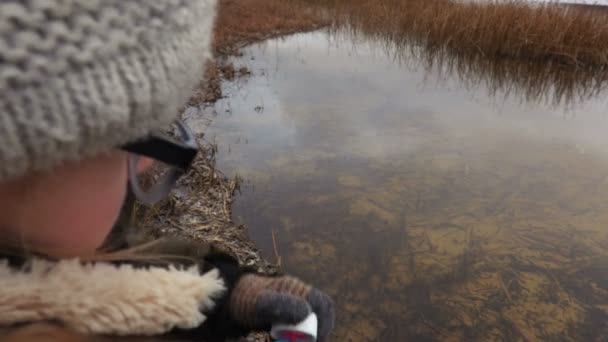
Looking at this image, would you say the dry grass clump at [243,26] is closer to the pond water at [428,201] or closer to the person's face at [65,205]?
the pond water at [428,201]

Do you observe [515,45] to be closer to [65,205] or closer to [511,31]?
[511,31]

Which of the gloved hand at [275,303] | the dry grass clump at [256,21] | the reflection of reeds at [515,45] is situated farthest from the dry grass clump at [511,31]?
the gloved hand at [275,303]

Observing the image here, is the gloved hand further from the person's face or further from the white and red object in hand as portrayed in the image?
the person's face

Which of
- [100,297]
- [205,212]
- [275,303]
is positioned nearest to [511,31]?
[205,212]

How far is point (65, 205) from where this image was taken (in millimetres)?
573

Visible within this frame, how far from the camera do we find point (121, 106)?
0.52 meters

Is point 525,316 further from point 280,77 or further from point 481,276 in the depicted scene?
point 280,77

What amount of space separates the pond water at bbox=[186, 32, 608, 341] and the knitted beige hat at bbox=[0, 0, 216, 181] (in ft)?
7.46

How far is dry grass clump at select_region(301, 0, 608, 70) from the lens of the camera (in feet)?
21.5

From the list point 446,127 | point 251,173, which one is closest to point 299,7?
point 446,127

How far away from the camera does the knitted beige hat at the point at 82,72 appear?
43cm

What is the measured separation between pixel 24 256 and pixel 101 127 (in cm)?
24

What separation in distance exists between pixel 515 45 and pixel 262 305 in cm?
722

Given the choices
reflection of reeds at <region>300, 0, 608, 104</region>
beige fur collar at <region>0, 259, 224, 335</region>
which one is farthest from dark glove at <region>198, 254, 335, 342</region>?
reflection of reeds at <region>300, 0, 608, 104</region>
